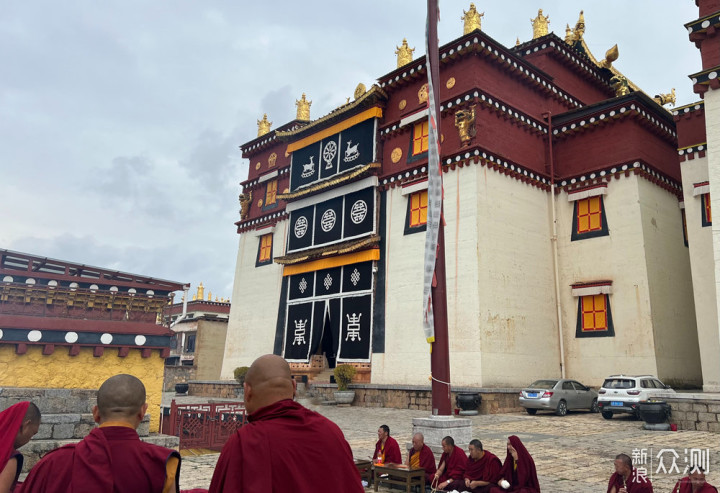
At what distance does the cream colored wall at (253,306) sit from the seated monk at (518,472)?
21.6 m

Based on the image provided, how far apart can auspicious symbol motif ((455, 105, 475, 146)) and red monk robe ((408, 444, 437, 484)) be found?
14.2 meters

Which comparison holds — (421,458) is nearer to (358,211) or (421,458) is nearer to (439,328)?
(439,328)

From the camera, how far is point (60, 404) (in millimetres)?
8117

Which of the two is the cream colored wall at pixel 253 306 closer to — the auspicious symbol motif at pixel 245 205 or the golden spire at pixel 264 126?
the auspicious symbol motif at pixel 245 205

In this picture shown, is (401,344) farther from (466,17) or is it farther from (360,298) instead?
(466,17)

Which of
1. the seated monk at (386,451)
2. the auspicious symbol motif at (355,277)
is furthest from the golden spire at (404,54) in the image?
the seated monk at (386,451)

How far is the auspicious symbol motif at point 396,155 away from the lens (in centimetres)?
2336

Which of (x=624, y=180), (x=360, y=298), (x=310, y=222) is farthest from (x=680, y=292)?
(x=310, y=222)

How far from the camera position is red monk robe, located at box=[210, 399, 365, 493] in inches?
92.7

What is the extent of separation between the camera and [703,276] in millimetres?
18234

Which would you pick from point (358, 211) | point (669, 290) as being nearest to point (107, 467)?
point (669, 290)

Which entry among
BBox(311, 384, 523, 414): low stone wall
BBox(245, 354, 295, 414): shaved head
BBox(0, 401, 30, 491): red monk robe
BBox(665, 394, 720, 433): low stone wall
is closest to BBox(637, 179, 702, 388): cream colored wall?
BBox(665, 394, 720, 433): low stone wall

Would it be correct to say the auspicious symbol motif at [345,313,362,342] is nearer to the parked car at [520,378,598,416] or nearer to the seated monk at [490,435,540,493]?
the parked car at [520,378,598,416]

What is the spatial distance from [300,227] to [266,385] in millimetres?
25263
